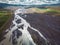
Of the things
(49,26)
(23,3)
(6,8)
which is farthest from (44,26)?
(6,8)

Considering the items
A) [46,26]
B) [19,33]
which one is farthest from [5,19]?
[46,26]

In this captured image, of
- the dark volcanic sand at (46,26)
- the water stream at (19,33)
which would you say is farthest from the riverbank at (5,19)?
the dark volcanic sand at (46,26)

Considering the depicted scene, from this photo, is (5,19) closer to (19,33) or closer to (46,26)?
(19,33)

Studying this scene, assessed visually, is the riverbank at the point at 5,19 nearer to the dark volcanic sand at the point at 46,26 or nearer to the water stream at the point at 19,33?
the water stream at the point at 19,33

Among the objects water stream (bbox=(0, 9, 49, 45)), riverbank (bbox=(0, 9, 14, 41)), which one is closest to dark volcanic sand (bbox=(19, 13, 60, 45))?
water stream (bbox=(0, 9, 49, 45))

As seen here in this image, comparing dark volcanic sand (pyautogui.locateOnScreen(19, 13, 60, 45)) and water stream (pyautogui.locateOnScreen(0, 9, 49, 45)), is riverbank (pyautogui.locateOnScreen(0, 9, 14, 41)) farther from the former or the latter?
dark volcanic sand (pyautogui.locateOnScreen(19, 13, 60, 45))

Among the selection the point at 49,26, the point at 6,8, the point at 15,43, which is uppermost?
the point at 6,8

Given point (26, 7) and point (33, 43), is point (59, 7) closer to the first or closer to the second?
point (26, 7)

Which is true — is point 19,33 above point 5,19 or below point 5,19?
below
